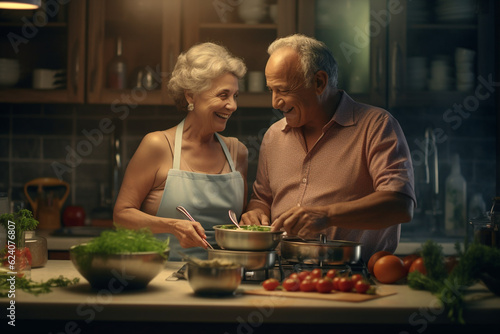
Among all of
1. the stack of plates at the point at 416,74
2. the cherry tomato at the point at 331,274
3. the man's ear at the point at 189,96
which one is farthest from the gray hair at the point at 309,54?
the stack of plates at the point at 416,74

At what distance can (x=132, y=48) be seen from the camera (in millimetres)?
3701

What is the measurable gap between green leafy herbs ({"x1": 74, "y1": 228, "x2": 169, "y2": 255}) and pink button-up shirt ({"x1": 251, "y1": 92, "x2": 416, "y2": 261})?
758 mm

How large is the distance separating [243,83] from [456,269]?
84.2 inches

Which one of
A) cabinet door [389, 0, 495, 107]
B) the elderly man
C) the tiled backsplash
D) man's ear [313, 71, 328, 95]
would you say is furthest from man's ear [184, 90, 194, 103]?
cabinet door [389, 0, 495, 107]

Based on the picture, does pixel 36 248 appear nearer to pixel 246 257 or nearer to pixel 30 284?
pixel 30 284

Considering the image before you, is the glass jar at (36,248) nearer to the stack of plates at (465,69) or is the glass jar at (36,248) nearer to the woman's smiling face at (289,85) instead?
the woman's smiling face at (289,85)

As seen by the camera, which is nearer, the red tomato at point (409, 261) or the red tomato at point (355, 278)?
the red tomato at point (355, 278)

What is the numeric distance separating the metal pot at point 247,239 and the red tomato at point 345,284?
25 centimetres

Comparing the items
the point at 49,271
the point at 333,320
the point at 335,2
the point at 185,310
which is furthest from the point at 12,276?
the point at 335,2

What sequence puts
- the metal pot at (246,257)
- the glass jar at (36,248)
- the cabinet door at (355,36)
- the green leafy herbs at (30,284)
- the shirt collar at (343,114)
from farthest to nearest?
1. the cabinet door at (355,36)
2. the shirt collar at (343,114)
3. the glass jar at (36,248)
4. the metal pot at (246,257)
5. the green leafy herbs at (30,284)

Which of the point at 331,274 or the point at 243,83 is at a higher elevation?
the point at 243,83

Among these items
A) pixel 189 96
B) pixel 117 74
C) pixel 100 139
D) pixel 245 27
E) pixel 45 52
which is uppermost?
pixel 245 27

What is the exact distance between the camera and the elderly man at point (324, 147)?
7.65 ft

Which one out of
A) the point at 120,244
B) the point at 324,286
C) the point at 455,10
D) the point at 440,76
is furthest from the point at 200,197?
the point at 455,10
